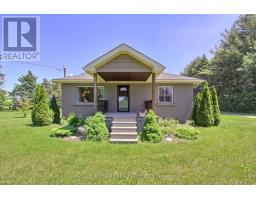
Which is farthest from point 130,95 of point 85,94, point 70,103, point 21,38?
point 21,38

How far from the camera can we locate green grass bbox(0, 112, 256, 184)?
5.59 meters

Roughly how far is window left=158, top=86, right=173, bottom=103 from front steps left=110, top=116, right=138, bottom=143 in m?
5.03

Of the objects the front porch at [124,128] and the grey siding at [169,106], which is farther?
the grey siding at [169,106]

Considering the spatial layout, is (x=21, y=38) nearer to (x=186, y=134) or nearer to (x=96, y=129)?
(x=96, y=129)

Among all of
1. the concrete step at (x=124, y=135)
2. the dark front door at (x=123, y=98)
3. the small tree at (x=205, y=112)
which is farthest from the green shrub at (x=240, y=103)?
the concrete step at (x=124, y=135)

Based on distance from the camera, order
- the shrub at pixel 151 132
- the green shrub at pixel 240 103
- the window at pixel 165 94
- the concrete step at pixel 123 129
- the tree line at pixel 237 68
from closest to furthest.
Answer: the shrub at pixel 151 132 → the concrete step at pixel 123 129 → the window at pixel 165 94 → the green shrub at pixel 240 103 → the tree line at pixel 237 68

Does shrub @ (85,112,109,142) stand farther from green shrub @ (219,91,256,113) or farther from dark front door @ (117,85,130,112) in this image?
green shrub @ (219,91,256,113)

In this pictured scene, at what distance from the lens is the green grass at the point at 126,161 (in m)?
5.59

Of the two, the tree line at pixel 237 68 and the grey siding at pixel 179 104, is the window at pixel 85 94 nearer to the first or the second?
the grey siding at pixel 179 104

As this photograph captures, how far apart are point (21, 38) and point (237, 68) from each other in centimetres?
2616

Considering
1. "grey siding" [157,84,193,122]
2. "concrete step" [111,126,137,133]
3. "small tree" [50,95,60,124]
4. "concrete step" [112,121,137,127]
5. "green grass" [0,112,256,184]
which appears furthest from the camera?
"grey siding" [157,84,193,122]

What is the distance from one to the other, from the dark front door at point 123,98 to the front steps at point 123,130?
15.0 ft

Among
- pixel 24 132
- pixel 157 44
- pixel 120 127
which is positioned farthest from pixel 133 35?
pixel 24 132

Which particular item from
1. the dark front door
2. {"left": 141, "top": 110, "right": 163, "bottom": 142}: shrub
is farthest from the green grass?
the dark front door
